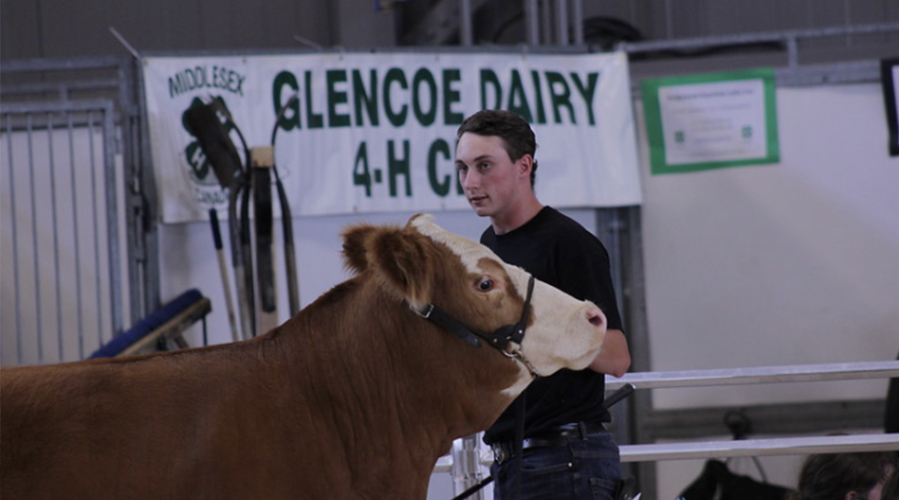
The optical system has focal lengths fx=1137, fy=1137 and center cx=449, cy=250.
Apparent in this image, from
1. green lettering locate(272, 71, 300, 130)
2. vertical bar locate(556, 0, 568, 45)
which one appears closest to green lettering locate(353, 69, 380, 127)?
green lettering locate(272, 71, 300, 130)

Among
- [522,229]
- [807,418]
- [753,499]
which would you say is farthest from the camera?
[807,418]

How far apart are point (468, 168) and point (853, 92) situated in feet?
12.5

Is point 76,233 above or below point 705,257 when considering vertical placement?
above

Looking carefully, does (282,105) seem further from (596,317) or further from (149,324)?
(596,317)

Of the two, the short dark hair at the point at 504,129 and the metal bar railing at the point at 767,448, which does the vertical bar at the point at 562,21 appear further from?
the short dark hair at the point at 504,129

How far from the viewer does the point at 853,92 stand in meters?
5.80

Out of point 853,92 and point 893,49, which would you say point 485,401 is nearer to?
point 853,92

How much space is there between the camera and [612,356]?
2400 millimetres

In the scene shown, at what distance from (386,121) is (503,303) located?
11.1 feet

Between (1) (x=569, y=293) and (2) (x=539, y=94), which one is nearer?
(1) (x=569, y=293)

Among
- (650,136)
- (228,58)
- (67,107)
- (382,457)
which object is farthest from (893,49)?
(382,457)

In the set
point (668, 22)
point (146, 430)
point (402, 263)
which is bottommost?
point (146, 430)

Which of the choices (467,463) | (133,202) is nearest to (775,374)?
(467,463)

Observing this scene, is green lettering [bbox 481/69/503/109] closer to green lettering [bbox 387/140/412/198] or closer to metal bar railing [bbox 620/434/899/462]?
green lettering [bbox 387/140/412/198]
